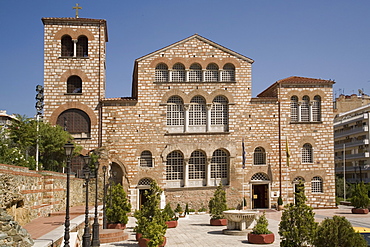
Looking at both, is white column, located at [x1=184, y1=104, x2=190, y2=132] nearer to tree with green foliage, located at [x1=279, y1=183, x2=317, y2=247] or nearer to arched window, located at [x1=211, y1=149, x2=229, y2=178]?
arched window, located at [x1=211, y1=149, x2=229, y2=178]

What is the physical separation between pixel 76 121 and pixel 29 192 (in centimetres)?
1522

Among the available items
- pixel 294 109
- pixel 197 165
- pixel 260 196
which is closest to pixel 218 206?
pixel 197 165

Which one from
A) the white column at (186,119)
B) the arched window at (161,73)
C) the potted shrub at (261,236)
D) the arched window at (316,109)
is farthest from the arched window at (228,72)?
the potted shrub at (261,236)

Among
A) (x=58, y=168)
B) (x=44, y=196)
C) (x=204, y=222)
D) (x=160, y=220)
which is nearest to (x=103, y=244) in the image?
(x=160, y=220)

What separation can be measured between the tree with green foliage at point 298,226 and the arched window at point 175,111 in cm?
1986

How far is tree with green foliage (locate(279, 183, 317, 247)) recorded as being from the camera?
1542cm

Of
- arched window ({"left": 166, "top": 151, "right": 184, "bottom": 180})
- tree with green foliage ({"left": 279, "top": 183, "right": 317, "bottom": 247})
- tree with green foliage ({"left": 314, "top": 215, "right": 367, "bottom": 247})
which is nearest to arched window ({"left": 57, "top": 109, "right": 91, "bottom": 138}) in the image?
arched window ({"left": 166, "top": 151, "right": 184, "bottom": 180})

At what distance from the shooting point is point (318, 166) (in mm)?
36531

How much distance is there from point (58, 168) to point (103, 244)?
1526cm

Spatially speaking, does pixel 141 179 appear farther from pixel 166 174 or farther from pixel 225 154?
pixel 225 154

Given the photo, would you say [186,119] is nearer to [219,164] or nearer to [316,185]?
[219,164]

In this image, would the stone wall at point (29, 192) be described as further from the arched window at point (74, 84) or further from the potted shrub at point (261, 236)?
the potted shrub at point (261, 236)

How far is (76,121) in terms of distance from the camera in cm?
3481

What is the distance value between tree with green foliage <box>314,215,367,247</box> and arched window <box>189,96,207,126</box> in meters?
23.7
